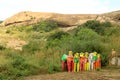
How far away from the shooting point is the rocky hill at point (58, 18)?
37.0 metres

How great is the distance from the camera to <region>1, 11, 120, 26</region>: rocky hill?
37.0 m

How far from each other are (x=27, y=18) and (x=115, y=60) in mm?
30107

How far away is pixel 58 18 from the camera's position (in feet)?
134

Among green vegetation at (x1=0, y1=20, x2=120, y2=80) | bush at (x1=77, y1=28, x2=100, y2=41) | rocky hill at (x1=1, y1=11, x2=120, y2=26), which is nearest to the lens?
green vegetation at (x1=0, y1=20, x2=120, y2=80)

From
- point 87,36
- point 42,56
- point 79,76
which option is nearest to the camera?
point 79,76

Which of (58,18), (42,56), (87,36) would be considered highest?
(87,36)

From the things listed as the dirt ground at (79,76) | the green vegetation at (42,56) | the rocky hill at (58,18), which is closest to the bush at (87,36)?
the green vegetation at (42,56)

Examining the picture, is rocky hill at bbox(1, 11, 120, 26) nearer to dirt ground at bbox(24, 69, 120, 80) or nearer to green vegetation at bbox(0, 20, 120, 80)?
green vegetation at bbox(0, 20, 120, 80)

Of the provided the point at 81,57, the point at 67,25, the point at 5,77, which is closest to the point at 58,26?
the point at 67,25

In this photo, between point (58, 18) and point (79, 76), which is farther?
point (58, 18)

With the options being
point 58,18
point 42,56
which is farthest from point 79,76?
point 58,18

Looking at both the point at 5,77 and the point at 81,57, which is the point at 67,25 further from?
the point at 5,77

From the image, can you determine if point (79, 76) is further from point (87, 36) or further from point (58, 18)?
point (58, 18)

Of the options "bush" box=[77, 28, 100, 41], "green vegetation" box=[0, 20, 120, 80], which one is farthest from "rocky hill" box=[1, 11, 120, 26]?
"green vegetation" box=[0, 20, 120, 80]
